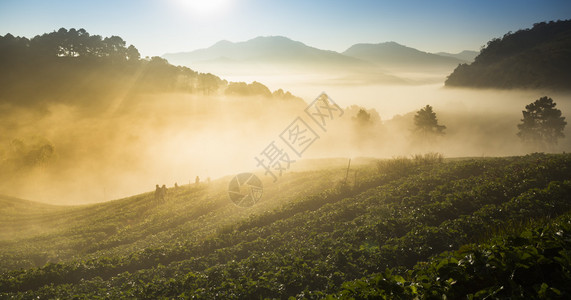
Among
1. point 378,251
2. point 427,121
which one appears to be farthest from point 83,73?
point 378,251

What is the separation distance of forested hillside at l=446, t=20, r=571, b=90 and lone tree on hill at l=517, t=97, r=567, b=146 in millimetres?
78354

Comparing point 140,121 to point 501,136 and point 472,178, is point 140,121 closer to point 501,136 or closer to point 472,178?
point 472,178

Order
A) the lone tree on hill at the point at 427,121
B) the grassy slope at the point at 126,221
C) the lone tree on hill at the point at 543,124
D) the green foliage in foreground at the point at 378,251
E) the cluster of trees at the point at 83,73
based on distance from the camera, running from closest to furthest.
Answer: the green foliage in foreground at the point at 378,251
the grassy slope at the point at 126,221
the lone tree on hill at the point at 543,124
the lone tree on hill at the point at 427,121
the cluster of trees at the point at 83,73

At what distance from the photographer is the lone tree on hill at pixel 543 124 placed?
70438 mm

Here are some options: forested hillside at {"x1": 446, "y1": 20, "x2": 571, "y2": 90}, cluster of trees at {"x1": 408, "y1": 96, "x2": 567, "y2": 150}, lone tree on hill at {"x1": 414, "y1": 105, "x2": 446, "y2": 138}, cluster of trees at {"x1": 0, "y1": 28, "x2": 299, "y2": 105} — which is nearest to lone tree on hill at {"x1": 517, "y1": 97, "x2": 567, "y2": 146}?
cluster of trees at {"x1": 408, "y1": 96, "x2": 567, "y2": 150}

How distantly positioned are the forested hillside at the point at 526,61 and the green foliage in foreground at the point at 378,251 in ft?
484

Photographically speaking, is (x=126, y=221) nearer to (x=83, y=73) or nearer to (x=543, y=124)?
(x=543, y=124)

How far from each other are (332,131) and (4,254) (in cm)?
11489

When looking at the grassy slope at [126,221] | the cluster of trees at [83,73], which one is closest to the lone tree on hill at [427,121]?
the grassy slope at [126,221]

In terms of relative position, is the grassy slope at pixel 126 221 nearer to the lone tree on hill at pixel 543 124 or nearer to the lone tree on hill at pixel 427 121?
the lone tree on hill at pixel 427 121

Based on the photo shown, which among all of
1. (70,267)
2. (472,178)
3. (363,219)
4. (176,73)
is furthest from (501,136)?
(176,73)

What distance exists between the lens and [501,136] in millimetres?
111500

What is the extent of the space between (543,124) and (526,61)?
9844 centimetres

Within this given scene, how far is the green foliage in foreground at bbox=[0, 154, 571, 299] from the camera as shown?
6.46 m
